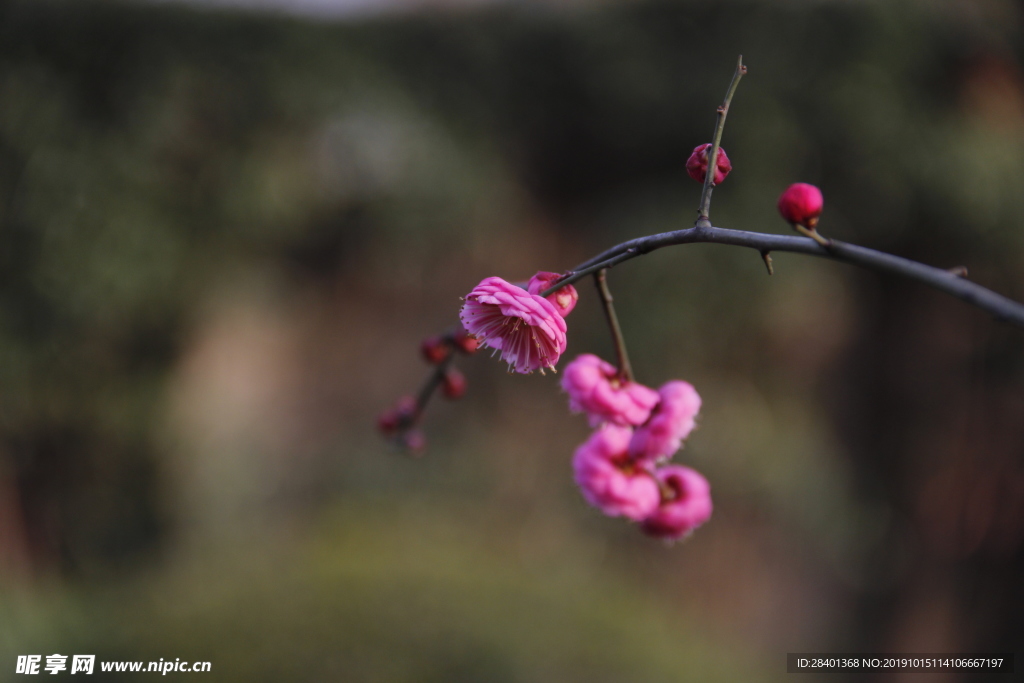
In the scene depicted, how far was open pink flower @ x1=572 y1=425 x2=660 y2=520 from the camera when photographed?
71cm

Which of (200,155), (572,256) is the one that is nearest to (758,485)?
(572,256)

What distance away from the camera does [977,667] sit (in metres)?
3.27

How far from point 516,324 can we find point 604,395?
6.3 inches

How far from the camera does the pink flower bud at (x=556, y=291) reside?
703 millimetres

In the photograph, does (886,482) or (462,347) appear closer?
(462,347)

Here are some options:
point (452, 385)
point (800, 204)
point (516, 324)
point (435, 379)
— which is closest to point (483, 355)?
point (452, 385)

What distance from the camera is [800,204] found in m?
0.60

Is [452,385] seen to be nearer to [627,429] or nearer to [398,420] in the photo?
[398,420]

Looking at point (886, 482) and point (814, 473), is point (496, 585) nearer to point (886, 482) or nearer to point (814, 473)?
point (814, 473)

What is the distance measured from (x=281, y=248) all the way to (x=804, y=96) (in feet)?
9.08

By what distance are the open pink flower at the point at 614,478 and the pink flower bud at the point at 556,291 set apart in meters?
0.15

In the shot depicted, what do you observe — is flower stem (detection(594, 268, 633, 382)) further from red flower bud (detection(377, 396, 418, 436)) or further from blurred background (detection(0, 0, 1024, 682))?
blurred background (detection(0, 0, 1024, 682))

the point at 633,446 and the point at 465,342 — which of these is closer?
the point at 633,446

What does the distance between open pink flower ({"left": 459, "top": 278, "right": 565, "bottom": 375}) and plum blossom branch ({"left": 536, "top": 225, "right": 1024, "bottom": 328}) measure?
1.8 inches
